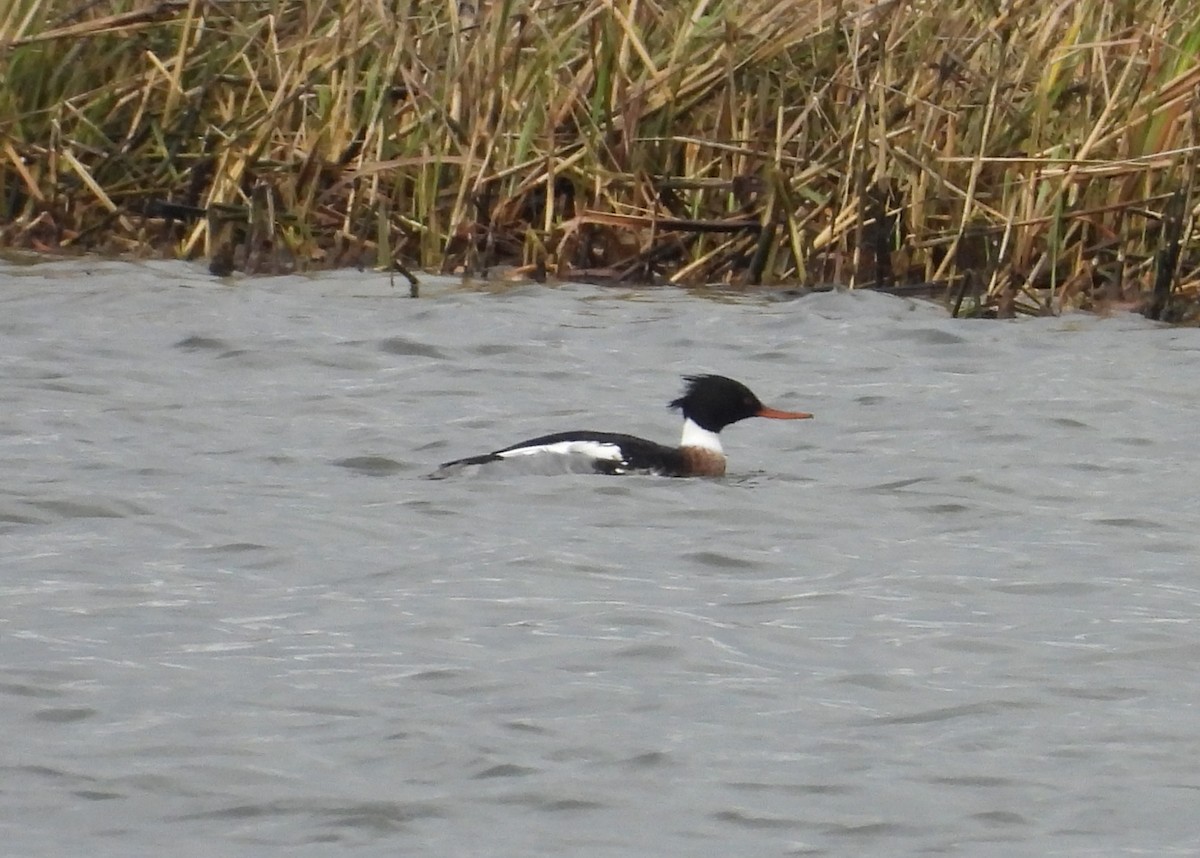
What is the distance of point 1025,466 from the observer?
8.18 meters

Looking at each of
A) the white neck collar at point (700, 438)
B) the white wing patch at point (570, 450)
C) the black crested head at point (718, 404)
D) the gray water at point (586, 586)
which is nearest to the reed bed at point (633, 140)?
the gray water at point (586, 586)

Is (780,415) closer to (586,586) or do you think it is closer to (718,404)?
(718,404)

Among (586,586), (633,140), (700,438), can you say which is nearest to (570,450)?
(700,438)

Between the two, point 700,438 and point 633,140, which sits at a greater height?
point 633,140

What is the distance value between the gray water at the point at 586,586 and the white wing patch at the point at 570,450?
16cm

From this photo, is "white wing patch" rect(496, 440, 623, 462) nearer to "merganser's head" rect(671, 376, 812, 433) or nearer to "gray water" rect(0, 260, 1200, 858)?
"gray water" rect(0, 260, 1200, 858)

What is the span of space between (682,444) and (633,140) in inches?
110

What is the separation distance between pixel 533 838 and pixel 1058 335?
6.56 m

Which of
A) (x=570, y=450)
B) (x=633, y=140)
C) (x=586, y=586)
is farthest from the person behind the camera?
(x=633, y=140)

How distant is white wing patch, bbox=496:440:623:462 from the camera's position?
7.93 meters

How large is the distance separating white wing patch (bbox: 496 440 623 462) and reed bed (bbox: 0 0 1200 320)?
292 centimetres

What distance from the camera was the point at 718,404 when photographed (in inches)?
346

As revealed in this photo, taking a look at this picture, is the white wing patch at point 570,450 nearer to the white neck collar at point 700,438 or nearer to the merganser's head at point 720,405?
the white neck collar at point 700,438

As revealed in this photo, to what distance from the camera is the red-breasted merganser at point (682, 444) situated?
7.96 metres
